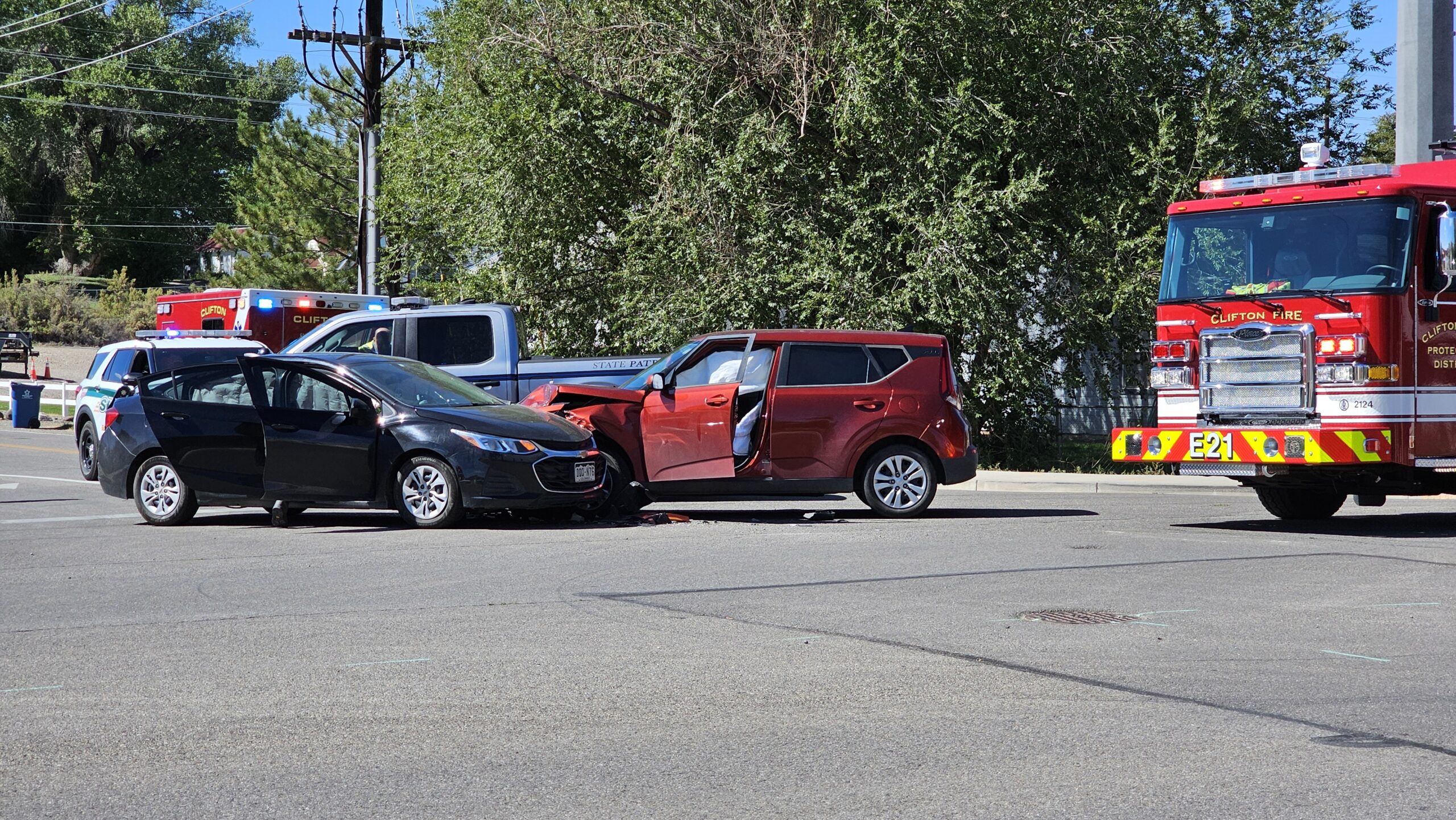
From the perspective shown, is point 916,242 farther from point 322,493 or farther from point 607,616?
point 607,616

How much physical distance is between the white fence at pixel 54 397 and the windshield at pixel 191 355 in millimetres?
15649

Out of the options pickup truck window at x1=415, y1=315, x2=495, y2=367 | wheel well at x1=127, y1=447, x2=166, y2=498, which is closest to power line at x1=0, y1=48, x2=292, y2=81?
pickup truck window at x1=415, y1=315, x2=495, y2=367

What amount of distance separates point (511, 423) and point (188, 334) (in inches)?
457

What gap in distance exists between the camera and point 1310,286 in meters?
12.4

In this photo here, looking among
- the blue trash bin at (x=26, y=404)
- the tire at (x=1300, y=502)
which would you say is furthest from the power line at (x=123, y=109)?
the tire at (x=1300, y=502)

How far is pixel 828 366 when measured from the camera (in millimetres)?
13969

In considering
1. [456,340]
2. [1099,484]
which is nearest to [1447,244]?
[1099,484]

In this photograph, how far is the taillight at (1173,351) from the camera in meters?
13.0

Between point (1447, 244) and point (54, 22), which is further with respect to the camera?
point (54, 22)

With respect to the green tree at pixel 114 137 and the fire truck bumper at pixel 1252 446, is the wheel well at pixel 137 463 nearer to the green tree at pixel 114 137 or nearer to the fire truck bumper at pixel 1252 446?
the fire truck bumper at pixel 1252 446

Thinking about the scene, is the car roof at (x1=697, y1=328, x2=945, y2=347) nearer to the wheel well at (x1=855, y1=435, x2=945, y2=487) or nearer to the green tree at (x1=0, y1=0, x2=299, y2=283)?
the wheel well at (x1=855, y1=435, x2=945, y2=487)

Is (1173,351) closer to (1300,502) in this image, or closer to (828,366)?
(1300,502)

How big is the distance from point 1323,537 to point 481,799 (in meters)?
9.78

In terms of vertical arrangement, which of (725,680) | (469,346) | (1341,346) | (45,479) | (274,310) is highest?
(274,310)
